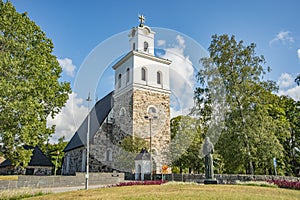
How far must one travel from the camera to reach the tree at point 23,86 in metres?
10.3

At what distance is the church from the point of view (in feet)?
78.5

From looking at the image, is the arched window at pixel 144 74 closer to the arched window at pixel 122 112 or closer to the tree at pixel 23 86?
the arched window at pixel 122 112

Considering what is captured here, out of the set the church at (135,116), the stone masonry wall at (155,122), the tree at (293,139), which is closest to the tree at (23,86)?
the church at (135,116)

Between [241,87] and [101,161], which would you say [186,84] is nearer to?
[241,87]

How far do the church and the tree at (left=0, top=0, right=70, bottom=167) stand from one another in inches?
447

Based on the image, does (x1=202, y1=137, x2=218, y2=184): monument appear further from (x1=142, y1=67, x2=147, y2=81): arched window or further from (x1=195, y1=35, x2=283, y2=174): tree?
(x1=142, y1=67, x2=147, y2=81): arched window

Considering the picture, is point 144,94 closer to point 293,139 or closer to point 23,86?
point 23,86

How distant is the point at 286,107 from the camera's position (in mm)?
30422

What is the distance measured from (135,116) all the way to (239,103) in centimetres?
973

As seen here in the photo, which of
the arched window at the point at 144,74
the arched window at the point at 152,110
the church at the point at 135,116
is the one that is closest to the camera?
the church at the point at 135,116

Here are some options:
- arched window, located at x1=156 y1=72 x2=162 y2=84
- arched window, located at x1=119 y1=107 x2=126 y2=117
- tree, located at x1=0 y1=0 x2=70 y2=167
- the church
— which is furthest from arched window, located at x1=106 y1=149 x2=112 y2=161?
tree, located at x1=0 y1=0 x2=70 y2=167

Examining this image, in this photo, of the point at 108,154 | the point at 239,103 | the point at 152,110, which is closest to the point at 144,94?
the point at 152,110

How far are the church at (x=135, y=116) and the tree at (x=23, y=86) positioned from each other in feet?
37.3

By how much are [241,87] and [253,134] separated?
164 inches
